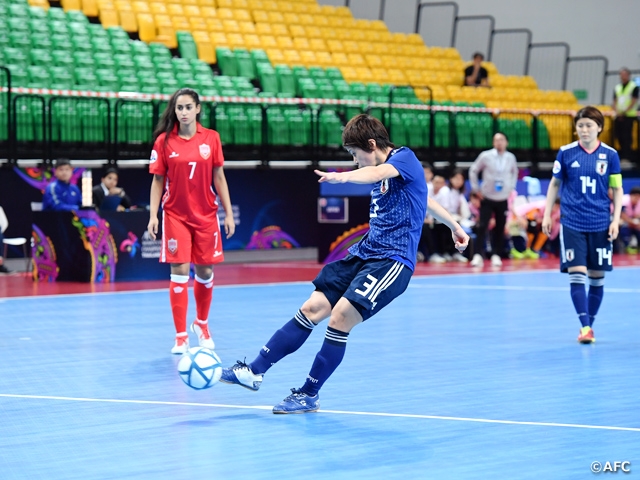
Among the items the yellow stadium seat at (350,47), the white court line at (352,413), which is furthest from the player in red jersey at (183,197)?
the yellow stadium seat at (350,47)

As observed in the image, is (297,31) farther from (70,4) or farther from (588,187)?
(588,187)

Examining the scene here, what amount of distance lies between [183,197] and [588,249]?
362cm

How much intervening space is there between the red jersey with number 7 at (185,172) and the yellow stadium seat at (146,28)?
43.1 feet

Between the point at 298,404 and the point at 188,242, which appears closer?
the point at 298,404

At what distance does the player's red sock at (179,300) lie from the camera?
842 centimetres

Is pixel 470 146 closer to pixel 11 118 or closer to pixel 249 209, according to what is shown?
pixel 249 209

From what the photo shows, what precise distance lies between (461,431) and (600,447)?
77cm

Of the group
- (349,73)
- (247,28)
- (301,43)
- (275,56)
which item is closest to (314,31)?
(301,43)

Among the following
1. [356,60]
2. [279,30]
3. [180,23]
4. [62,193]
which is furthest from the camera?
[356,60]

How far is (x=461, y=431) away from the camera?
18.7ft

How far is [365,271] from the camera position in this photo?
19.6ft

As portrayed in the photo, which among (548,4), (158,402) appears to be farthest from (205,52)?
(158,402)

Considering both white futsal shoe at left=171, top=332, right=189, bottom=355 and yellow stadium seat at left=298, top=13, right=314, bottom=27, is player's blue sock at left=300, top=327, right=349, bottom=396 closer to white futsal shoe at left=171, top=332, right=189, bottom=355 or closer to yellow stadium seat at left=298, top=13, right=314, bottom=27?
white futsal shoe at left=171, top=332, right=189, bottom=355

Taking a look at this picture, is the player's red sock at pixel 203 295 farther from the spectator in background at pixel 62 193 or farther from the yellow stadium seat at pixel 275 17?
the yellow stadium seat at pixel 275 17
